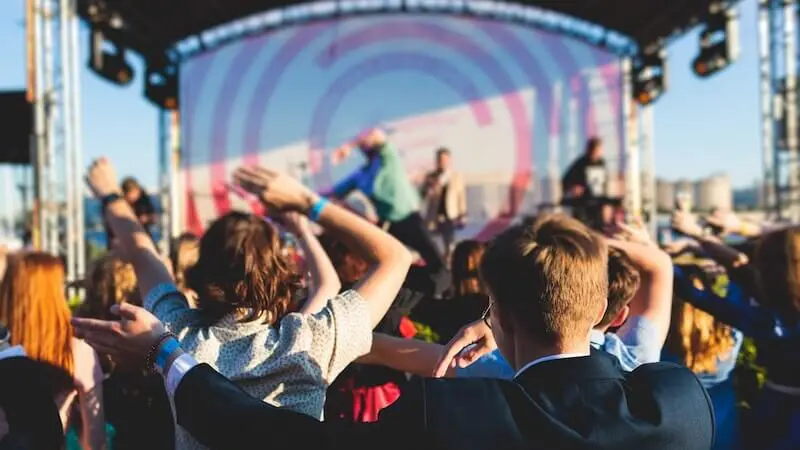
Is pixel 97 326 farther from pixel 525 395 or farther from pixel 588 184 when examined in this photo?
pixel 588 184

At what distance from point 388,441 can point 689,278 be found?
5.78 feet

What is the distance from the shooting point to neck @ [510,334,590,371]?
3.59 ft

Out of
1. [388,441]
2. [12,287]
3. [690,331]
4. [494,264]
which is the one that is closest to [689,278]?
[690,331]

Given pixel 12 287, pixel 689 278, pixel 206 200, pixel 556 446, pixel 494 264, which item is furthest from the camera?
pixel 206 200

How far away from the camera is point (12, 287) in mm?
1953

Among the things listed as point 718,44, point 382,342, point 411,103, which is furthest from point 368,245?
point 411,103

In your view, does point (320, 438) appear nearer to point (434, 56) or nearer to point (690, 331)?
point (690, 331)

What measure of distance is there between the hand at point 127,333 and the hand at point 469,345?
0.63 m

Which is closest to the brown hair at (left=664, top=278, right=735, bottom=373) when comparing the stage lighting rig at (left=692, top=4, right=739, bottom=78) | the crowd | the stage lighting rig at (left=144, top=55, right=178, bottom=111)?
the crowd

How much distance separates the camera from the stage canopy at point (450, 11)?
11133 mm

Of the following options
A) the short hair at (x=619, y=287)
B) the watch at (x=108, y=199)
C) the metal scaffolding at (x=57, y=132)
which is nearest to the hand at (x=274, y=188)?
the watch at (x=108, y=199)

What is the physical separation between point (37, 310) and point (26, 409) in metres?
0.60

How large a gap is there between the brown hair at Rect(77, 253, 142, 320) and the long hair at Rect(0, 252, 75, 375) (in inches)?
20.3

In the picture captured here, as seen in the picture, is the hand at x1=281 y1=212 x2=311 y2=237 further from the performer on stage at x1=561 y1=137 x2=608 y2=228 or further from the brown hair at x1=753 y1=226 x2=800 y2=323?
the performer on stage at x1=561 y1=137 x2=608 y2=228
